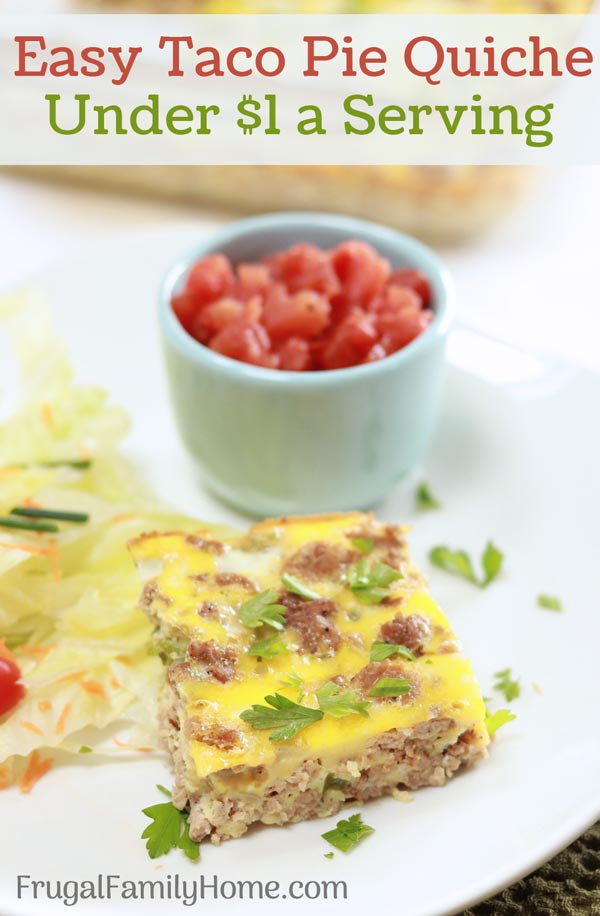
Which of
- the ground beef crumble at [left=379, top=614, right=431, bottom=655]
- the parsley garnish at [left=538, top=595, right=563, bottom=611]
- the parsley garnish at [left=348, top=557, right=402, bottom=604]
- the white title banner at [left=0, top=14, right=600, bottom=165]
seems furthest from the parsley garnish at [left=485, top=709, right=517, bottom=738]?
the white title banner at [left=0, top=14, right=600, bottom=165]

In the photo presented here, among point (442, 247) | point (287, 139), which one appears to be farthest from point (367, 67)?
point (442, 247)

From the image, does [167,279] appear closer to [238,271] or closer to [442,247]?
[238,271]

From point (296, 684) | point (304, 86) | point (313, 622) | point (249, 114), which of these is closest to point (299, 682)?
point (296, 684)

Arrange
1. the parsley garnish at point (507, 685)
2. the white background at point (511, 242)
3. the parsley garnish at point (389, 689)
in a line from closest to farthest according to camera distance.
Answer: the parsley garnish at point (389, 689)
the parsley garnish at point (507, 685)
the white background at point (511, 242)

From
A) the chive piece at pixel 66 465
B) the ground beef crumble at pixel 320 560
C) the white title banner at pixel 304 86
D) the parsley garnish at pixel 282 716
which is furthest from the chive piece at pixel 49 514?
the white title banner at pixel 304 86

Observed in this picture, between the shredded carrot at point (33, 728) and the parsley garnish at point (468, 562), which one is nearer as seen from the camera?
the shredded carrot at point (33, 728)

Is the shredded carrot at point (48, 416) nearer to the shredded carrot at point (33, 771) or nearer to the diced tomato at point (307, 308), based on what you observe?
the diced tomato at point (307, 308)

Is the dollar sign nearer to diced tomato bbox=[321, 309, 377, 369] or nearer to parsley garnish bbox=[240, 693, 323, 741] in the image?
diced tomato bbox=[321, 309, 377, 369]
